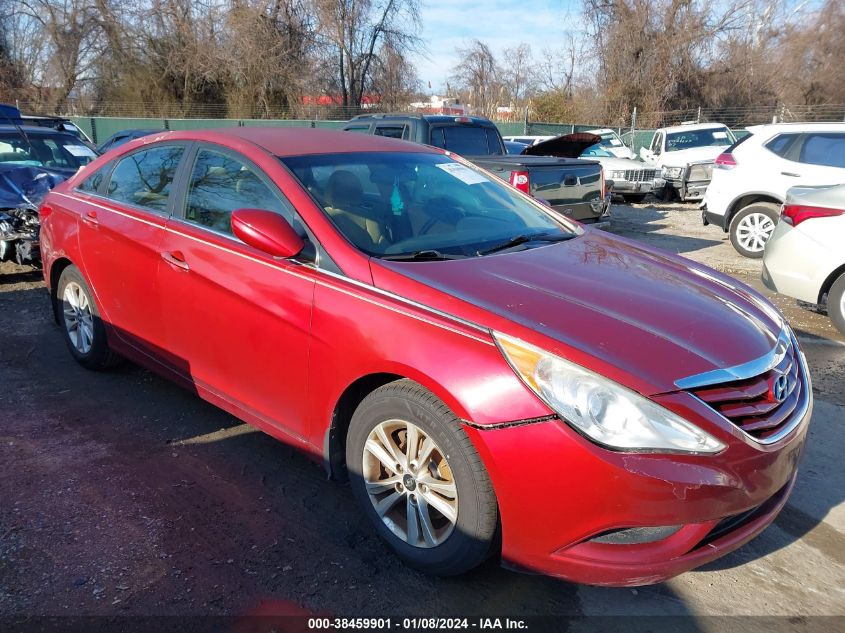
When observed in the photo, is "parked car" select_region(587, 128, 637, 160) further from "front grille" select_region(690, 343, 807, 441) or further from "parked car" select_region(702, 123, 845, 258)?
"front grille" select_region(690, 343, 807, 441)

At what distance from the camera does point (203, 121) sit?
28.0m

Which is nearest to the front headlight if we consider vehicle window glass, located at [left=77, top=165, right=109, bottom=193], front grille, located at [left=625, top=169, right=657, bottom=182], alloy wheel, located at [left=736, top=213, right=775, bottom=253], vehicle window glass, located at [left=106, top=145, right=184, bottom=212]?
vehicle window glass, located at [left=106, top=145, right=184, bottom=212]

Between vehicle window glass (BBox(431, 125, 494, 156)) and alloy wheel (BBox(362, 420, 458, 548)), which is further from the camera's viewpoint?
vehicle window glass (BBox(431, 125, 494, 156))

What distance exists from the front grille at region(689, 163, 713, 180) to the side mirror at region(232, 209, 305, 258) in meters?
14.6

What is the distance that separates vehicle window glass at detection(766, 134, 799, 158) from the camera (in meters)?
9.13

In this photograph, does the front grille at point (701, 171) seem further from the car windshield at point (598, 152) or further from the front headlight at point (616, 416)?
the front headlight at point (616, 416)

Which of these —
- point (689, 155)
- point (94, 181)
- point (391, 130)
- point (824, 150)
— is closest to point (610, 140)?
point (689, 155)

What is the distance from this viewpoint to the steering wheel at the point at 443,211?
11.4 feet

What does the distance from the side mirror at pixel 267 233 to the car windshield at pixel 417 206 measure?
228 millimetres

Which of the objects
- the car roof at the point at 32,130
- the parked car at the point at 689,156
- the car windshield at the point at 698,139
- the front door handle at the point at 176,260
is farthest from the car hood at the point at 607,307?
the car windshield at the point at 698,139

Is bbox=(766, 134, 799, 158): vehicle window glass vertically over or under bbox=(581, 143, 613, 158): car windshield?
over

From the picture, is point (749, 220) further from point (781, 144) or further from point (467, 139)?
point (467, 139)

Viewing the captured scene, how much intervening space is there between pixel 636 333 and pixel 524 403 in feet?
1.73

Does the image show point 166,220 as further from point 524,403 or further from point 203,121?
point 203,121
